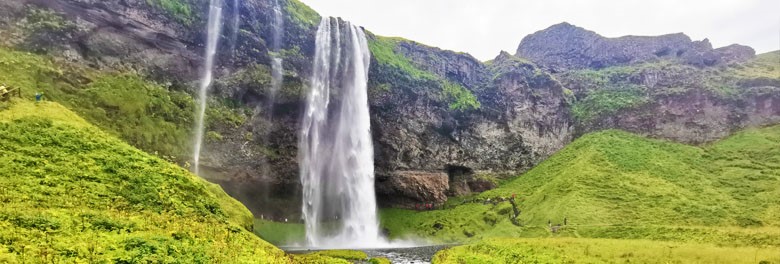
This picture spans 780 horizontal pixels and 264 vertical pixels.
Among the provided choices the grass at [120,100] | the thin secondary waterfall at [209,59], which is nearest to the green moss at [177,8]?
the thin secondary waterfall at [209,59]

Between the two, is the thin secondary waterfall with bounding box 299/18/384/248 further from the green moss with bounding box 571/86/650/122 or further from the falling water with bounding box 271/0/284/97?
the green moss with bounding box 571/86/650/122

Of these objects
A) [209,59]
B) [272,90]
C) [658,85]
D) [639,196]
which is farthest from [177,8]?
[658,85]

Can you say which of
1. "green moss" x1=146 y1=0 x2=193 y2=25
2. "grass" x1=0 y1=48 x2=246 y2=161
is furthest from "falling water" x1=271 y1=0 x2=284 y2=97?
"green moss" x1=146 y1=0 x2=193 y2=25

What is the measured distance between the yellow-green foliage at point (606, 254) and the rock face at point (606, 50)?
86966 mm

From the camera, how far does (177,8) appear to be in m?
58.3

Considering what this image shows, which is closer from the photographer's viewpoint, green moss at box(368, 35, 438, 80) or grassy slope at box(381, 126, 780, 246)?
grassy slope at box(381, 126, 780, 246)

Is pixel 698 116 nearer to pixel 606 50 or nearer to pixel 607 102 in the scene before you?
pixel 607 102

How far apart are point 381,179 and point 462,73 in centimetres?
3474

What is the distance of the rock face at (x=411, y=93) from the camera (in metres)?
53.8

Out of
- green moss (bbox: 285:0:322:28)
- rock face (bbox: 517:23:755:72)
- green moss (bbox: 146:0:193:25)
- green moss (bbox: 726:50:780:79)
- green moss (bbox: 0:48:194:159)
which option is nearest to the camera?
green moss (bbox: 0:48:194:159)

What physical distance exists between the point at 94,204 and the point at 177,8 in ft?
140

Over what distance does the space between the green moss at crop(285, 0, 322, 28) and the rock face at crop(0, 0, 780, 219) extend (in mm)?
252

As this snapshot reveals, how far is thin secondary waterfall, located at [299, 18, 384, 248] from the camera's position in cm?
6494

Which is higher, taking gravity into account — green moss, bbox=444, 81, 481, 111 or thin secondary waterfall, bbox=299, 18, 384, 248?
green moss, bbox=444, 81, 481, 111
